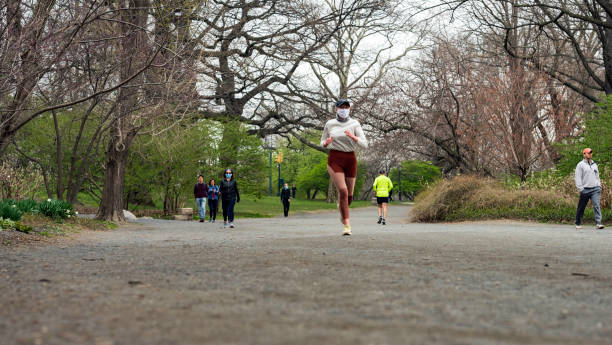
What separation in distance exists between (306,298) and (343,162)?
5714 millimetres

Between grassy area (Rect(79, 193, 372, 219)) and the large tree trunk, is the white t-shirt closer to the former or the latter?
the large tree trunk

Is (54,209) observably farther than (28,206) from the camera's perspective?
Yes

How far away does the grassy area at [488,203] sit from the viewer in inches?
749

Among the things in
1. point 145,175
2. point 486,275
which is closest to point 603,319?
point 486,275

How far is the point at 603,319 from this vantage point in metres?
3.71

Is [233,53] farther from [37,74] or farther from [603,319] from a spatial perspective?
[603,319]

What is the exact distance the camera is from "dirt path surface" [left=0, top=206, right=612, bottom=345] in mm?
3229

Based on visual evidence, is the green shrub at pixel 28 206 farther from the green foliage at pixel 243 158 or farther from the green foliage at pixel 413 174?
the green foliage at pixel 413 174

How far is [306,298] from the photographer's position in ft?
14.2

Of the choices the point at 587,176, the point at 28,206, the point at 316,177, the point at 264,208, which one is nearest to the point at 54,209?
the point at 28,206

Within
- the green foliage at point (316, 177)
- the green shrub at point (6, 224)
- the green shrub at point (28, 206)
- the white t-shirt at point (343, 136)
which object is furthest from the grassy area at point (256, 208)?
the white t-shirt at point (343, 136)

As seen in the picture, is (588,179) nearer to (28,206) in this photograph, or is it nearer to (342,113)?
(342,113)

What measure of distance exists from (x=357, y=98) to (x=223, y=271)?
21.4 meters

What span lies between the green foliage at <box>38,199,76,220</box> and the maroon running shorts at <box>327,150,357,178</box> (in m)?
8.16
